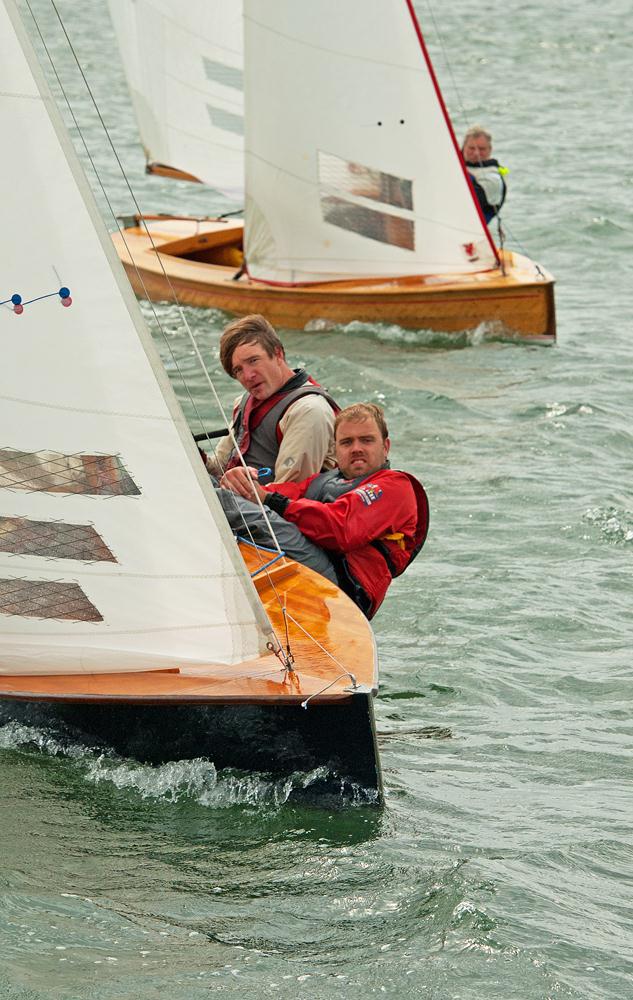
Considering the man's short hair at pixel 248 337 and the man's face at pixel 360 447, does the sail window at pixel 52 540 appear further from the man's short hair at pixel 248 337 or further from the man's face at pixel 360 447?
the man's short hair at pixel 248 337

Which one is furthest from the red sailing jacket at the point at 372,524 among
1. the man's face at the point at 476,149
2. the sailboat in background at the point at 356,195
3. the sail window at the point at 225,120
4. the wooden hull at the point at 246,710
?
the sail window at the point at 225,120

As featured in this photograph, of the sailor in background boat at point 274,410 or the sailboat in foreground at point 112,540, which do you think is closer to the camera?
the sailboat in foreground at point 112,540

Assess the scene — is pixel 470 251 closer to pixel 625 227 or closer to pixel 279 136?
pixel 279 136

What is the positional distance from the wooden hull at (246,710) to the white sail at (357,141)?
6007 mm

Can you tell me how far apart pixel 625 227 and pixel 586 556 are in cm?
673

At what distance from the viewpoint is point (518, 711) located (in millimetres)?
4949

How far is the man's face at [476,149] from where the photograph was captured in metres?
10.2

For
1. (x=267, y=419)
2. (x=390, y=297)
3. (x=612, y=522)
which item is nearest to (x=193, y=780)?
(x=267, y=419)

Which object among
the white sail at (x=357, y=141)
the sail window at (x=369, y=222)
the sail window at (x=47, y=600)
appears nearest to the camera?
the sail window at (x=47, y=600)

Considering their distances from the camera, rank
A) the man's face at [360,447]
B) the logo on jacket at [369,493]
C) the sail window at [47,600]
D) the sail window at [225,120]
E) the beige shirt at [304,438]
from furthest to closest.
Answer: the sail window at [225,120], the beige shirt at [304,438], the man's face at [360,447], the logo on jacket at [369,493], the sail window at [47,600]

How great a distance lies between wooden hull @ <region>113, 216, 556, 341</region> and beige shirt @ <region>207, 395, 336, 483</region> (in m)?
4.49

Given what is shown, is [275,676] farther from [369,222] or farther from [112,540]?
[369,222]

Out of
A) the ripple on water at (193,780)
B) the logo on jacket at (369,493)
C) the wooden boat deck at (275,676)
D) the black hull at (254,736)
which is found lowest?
the ripple on water at (193,780)

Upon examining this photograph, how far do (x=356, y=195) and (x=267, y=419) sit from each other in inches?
203
